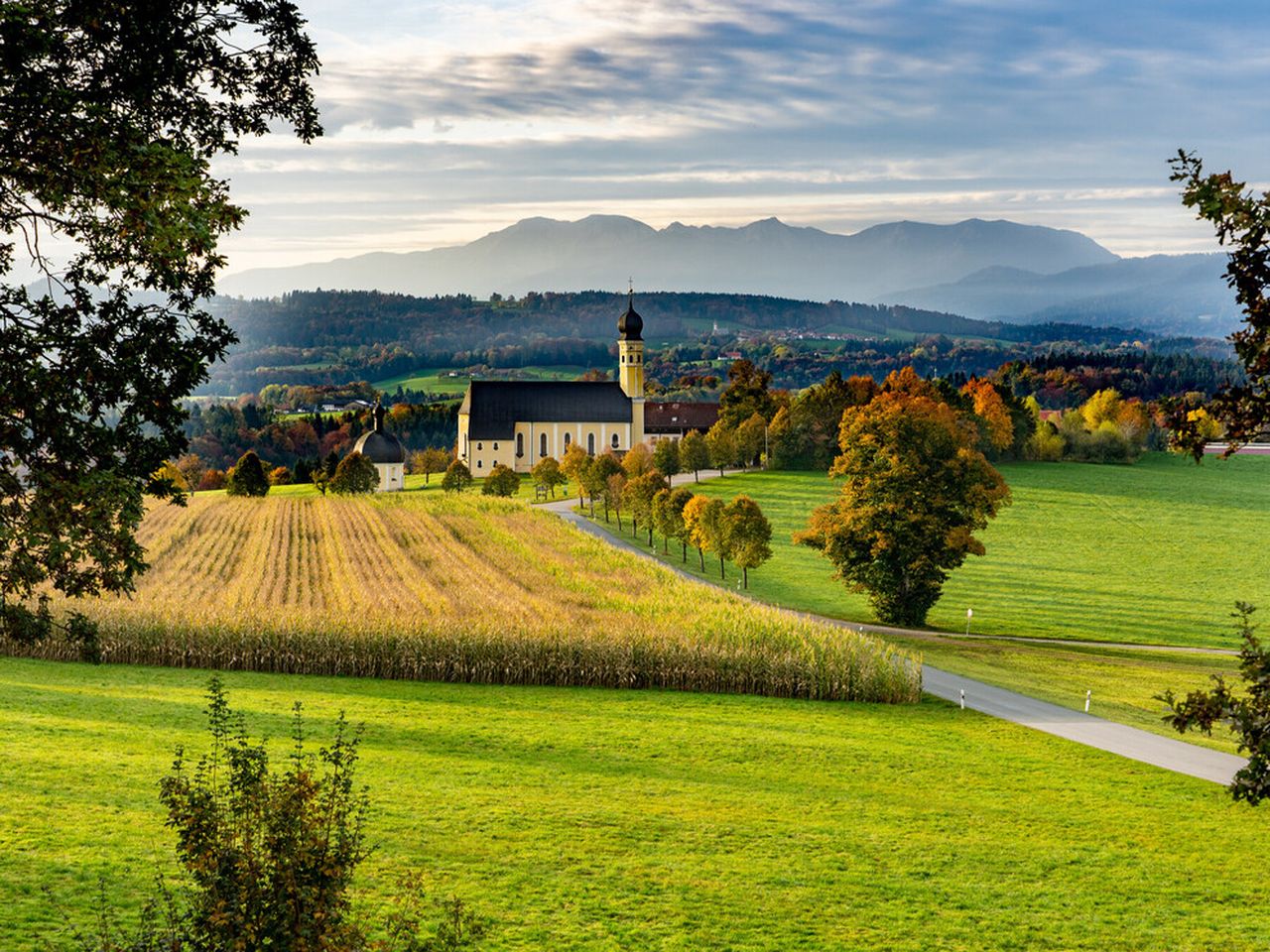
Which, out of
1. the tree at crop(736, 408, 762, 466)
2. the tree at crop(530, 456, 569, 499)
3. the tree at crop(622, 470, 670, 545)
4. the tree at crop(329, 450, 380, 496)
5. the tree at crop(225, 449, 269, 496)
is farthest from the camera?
the tree at crop(736, 408, 762, 466)

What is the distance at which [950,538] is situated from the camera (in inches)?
1818

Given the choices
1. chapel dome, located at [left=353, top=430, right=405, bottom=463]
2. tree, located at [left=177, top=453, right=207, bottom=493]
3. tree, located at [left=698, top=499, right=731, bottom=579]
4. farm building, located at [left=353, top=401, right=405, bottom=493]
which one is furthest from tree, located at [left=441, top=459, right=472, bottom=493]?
tree, located at [left=698, top=499, right=731, bottom=579]

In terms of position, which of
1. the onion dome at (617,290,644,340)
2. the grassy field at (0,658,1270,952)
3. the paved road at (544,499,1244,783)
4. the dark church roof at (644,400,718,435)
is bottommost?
the paved road at (544,499,1244,783)

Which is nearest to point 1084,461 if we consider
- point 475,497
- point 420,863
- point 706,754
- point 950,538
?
point 475,497

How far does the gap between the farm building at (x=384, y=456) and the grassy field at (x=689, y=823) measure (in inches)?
2985

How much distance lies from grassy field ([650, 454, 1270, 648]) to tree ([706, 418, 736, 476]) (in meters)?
2.70

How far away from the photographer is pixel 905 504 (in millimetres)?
46438

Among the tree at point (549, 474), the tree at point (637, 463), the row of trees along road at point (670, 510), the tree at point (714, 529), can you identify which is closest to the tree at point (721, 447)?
the row of trees along road at point (670, 510)

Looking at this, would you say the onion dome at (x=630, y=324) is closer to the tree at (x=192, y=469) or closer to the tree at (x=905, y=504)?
the tree at (x=192, y=469)

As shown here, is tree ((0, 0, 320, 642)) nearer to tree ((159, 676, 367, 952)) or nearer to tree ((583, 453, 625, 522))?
tree ((159, 676, 367, 952))

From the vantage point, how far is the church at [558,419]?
414 feet

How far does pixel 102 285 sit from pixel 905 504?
38.6m

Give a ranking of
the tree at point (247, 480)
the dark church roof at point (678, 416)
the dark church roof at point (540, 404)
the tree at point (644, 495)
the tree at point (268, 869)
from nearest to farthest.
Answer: the tree at point (268, 869) < the tree at point (644, 495) < the tree at point (247, 480) < the dark church roof at point (540, 404) < the dark church roof at point (678, 416)

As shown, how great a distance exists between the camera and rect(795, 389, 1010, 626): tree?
152 ft
